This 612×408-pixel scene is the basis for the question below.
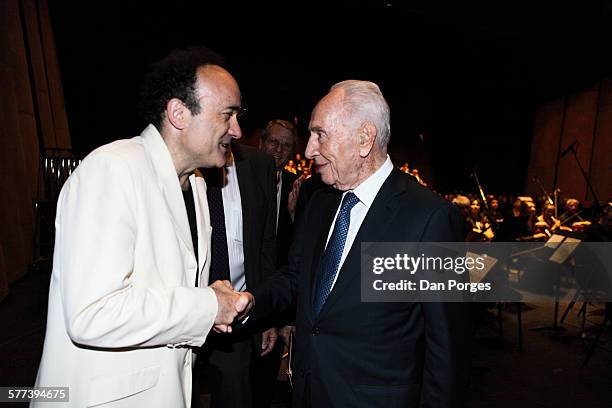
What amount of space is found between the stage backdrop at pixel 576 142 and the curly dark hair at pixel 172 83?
41.1 ft


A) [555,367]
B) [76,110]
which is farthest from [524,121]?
[76,110]

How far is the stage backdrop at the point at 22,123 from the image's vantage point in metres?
5.95

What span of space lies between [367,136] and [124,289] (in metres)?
1.13

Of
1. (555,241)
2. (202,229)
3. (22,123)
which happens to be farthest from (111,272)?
(22,123)

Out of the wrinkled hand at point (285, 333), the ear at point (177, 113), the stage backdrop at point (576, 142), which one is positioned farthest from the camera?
the stage backdrop at point (576, 142)

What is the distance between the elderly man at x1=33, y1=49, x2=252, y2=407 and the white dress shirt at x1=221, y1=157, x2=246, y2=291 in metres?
0.78

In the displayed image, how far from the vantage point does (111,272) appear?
4.17 feet

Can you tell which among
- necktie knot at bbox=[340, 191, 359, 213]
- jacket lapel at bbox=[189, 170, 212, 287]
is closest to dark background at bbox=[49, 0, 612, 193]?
jacket lapel at bbox=[189, 170, 212, 287]

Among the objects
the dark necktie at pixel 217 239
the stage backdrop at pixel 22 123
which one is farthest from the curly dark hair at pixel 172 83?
the stage backdrop at pixel 22 123

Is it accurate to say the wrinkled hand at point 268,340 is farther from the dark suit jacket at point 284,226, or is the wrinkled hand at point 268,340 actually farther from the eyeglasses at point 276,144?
the eyeglasses at point 276,144

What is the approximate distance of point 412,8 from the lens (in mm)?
9852

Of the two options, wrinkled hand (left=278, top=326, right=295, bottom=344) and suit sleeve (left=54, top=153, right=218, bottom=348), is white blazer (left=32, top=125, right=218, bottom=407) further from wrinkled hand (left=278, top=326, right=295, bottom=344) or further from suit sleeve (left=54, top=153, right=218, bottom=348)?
wrinkled hand (left=278, top=326, right=295, bottom=344)

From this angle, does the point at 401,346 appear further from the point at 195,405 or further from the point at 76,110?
the point at 76,110

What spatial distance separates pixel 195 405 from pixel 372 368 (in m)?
1.25
